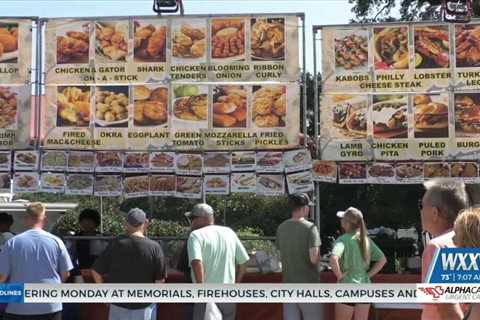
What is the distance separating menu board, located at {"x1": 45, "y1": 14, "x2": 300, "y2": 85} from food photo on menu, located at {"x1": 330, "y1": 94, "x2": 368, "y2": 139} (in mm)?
616

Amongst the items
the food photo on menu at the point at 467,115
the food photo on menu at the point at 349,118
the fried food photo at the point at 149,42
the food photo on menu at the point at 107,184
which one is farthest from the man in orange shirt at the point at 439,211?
the food photo on menu at the point at 107,184

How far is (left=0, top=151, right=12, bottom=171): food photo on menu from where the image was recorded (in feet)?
26.6

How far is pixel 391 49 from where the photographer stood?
796cm

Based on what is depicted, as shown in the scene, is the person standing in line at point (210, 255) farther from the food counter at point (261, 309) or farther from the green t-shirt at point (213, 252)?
the food counter at point (261, 309)

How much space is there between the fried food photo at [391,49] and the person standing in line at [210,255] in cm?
275

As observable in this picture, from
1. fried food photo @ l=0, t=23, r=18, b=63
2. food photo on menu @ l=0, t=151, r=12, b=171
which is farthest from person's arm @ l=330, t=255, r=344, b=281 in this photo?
fried food photo @ l=0, t=23, r=18, b=63

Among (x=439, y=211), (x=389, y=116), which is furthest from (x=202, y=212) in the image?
(x=439, y=211)

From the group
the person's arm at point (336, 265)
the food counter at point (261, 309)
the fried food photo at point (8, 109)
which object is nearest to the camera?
the person's arm at point (336, 265)

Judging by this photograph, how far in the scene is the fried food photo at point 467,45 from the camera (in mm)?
7914

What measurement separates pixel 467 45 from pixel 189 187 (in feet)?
11.5

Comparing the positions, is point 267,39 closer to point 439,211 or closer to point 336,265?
point 336,265

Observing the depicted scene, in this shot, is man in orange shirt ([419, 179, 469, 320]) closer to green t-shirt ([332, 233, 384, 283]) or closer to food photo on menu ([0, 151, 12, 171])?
green t-shirt ([332, 233, 384, 283])

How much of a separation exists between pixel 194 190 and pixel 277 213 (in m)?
27.8

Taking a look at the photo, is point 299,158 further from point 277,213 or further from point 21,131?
point 277,213
